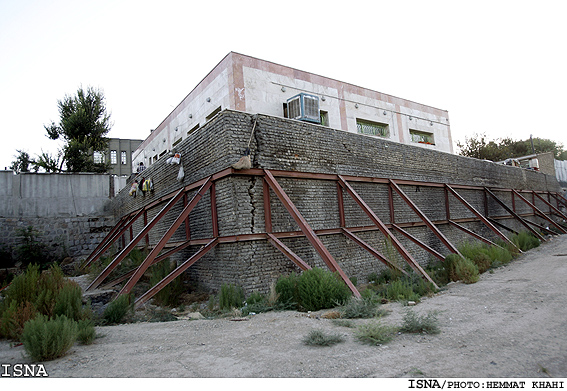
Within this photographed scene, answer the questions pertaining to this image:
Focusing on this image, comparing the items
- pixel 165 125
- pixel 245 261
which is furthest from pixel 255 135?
pixel 165 125

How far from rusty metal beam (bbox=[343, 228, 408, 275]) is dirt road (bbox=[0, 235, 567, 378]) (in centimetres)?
221

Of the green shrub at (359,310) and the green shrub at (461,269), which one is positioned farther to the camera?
the green shrub at (461,269)

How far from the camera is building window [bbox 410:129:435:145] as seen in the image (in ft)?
69.7

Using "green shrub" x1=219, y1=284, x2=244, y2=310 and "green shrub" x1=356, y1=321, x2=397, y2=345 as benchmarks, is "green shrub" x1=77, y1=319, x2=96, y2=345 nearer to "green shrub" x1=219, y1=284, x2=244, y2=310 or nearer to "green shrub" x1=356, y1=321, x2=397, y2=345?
"green shrub" x1=219, y1=284, x2=244, y2=310

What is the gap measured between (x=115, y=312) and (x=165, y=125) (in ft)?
51.7

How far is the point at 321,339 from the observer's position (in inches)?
157

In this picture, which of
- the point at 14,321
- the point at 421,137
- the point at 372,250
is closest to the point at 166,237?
the point at 14,321

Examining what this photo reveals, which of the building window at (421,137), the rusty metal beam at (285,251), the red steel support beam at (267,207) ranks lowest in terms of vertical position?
the rusty metal beam at (285,251)

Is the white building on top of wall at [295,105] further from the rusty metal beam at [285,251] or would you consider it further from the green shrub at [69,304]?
the green shrub at [69,304]

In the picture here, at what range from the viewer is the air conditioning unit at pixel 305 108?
13.7m

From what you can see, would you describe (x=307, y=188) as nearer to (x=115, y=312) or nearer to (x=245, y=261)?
(x=245, y=261)

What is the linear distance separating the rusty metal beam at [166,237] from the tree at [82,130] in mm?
18143

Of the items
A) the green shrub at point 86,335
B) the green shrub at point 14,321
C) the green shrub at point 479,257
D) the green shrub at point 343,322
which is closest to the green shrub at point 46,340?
the green shrub at point 86,335

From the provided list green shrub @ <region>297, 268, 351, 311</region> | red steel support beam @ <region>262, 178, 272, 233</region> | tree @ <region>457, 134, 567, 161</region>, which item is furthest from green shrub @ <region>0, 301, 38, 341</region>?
tree @ <region>457, 134, 567, 161</region>
